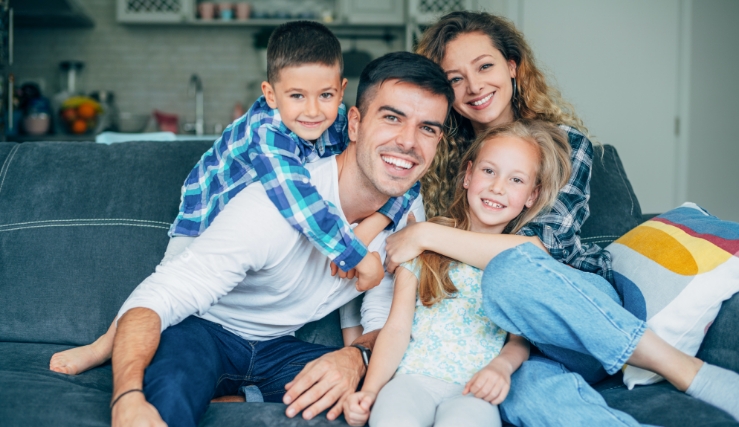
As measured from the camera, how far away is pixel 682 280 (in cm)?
137

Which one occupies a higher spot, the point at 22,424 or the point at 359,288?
the point at 359,288

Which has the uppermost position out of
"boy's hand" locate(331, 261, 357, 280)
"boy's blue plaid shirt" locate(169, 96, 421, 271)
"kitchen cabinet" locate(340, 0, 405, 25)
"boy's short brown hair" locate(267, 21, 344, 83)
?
"kitchen cabinet" locate(340, 0, 405, 25)

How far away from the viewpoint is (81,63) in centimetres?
459

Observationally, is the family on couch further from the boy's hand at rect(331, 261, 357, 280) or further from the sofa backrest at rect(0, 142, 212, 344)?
the sofa backrest at rect(0, 142, 212, 344)

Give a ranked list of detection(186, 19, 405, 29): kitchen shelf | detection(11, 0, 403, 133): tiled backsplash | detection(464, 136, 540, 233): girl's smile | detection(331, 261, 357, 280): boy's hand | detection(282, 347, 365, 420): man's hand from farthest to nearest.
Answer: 1. detection(11, 0, 403, 133): tiled backsplash
2. detection(186, 19, 405, 29): kitchen shelf
3. detection(464, 136, 540, 233): girl's smile
4. detection(331, 261, 357, 280): boy's hand
5. detection(282, 347, 365, 420): man's hand

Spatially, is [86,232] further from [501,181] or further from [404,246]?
[501,181]

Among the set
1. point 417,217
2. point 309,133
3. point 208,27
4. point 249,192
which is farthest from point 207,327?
point 208,27

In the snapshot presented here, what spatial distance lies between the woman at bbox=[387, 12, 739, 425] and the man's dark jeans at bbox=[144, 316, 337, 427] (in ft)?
1.17

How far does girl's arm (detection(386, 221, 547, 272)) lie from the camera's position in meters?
1.48

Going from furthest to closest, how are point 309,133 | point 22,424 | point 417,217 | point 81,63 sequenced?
point 81,63, point 417,217, point 309,133, point 22,424

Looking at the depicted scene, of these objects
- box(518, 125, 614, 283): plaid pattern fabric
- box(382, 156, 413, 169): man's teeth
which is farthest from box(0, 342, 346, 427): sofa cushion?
box(518, 125, 614, 283): plaid pattern fabric

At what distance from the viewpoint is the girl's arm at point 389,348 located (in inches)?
48.5

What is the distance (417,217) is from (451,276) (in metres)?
0.25

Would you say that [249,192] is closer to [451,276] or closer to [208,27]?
[451,276]
